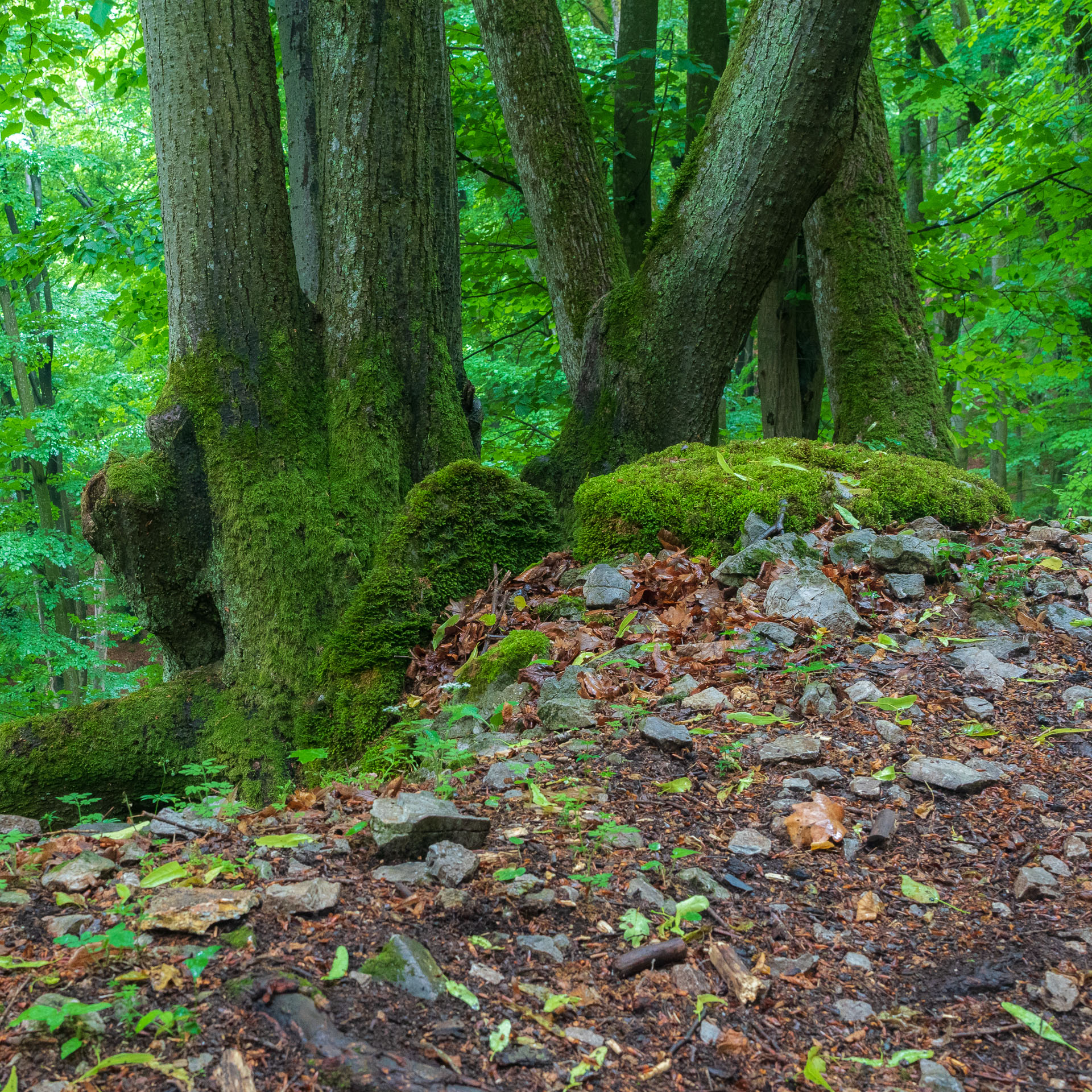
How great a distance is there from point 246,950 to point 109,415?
59.3 ft

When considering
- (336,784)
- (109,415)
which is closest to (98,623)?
(109,415)

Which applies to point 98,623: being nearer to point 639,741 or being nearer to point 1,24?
point 1,24

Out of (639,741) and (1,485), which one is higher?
(1,485)

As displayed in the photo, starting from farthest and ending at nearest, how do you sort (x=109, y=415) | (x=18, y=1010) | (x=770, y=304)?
(x=109, y=415)
(x=770, y=304)
(x=18, y=1010)

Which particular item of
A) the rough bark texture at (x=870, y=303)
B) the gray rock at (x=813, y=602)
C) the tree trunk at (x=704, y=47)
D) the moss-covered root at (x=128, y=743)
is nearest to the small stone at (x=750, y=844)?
the gray rock at (x=813, y=602)

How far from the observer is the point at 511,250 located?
30.5 feet

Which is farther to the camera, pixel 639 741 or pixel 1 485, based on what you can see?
pixel 1 485

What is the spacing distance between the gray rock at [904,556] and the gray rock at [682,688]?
3.89 ft

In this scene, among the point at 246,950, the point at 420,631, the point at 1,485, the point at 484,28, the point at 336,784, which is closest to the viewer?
the point at 246,950

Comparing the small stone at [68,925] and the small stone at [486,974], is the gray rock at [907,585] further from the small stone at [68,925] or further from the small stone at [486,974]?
the small stone at [68,925]

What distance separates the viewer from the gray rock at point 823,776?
2379 millimetres

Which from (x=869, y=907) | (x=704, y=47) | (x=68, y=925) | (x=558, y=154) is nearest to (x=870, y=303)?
(x=558, y=154)

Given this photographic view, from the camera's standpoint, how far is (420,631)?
3744 millimetres

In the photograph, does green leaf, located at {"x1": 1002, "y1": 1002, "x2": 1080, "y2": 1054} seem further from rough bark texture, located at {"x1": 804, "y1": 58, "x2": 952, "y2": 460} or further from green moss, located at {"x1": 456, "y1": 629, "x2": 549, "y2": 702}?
rough bark texture, located at {"x1": 804, "y1": 58, "x2": 952, "y2": 460}
